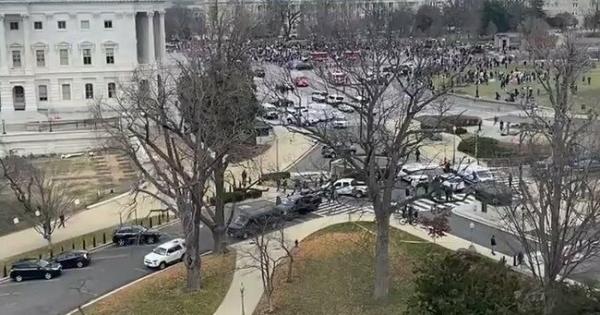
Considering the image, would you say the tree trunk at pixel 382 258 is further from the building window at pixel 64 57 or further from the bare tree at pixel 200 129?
the building window at pixel 64 57

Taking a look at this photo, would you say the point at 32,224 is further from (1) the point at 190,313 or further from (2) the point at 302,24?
(2) the point at 302,24

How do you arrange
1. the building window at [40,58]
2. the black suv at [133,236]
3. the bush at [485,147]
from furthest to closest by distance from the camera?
the building window at [40,58]
the bush at [485,147]
the black suv at [133,236]

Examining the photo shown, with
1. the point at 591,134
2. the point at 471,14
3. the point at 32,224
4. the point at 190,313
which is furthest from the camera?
the point at 471,14

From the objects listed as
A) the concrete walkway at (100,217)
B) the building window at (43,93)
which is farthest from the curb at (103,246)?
the building window at (43,93)

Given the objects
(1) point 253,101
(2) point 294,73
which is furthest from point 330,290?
(2) point 294,73

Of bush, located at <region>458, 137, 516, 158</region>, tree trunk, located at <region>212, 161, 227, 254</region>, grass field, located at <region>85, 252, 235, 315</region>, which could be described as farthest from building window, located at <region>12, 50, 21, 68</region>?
grass field, located at <region>85, 252, 235, 315</region>
